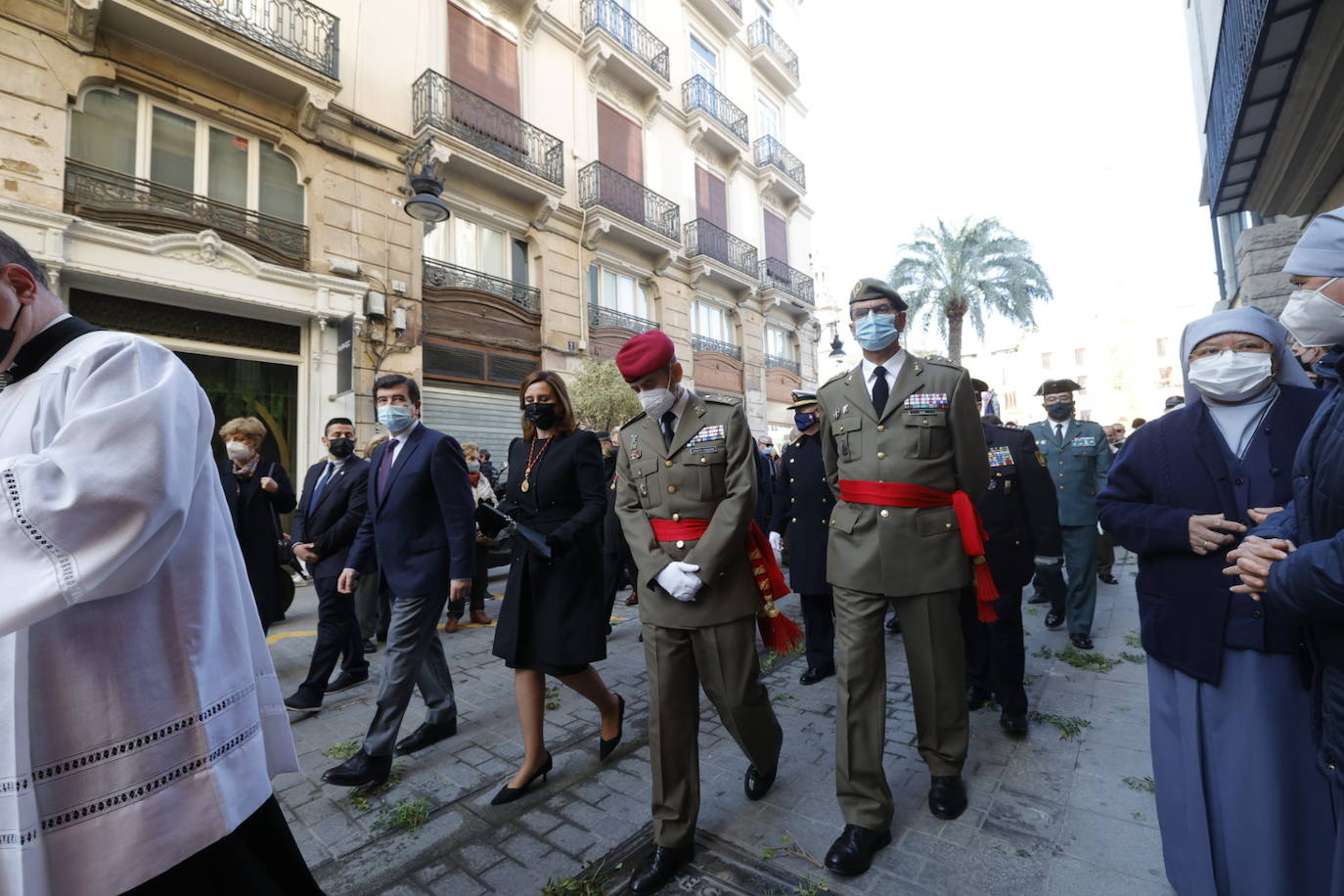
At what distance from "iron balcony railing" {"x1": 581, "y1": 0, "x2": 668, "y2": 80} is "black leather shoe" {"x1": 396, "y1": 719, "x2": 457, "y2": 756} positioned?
685 inches

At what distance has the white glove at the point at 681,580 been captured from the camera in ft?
7.98

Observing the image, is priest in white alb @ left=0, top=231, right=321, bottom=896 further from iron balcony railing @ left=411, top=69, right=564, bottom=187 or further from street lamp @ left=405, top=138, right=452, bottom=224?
iron balcony railing @ left=411, top=69, right=564, bottom=187

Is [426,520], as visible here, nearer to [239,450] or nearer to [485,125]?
[239,450]

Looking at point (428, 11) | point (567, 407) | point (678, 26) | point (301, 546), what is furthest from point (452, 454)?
point (678, 26)

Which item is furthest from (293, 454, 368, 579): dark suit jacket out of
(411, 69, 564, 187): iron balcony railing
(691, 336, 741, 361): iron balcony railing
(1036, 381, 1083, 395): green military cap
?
(691, 336, 741, 361): iron balcony railing

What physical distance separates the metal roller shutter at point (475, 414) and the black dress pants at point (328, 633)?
26.1 ft

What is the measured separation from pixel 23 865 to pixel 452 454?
99.7 inches

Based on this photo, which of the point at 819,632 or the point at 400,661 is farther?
the point at 819,632

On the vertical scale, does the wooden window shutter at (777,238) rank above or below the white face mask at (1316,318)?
above

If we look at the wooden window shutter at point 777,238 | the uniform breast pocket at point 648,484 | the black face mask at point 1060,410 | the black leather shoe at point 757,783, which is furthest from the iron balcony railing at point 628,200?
the black leather shoe at point 757,783

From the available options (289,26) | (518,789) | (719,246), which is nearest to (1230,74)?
(518,789)

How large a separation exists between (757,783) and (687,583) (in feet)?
3.82

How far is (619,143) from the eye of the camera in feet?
56.4

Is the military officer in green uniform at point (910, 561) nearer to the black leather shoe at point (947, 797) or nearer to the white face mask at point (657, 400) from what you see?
the black leather shoe at point (947, 797)
